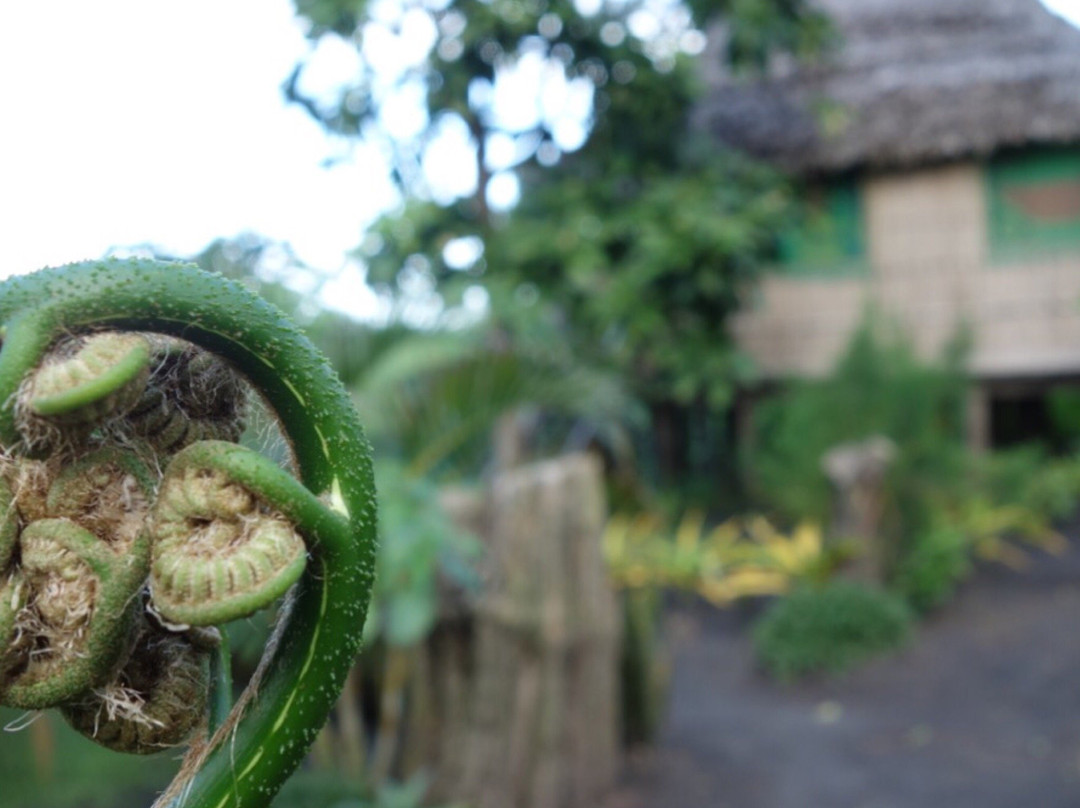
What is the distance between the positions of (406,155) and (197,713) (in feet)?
26.2

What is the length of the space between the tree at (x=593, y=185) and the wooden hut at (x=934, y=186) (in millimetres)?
1496

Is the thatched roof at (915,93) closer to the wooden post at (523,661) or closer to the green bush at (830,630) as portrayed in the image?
the green bush at (830,630)

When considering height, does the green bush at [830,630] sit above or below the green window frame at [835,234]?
below

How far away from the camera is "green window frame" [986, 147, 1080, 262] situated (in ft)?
37.4

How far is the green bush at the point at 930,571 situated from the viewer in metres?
9.24

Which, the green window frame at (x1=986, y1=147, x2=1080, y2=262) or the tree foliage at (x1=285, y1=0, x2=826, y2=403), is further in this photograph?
the green window frame at (x1=986, y1=147, x2=1080, y2=262)

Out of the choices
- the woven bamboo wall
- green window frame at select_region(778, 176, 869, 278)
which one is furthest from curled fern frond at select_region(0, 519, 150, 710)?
green window frame at select_region(778, 176, 869, 278)

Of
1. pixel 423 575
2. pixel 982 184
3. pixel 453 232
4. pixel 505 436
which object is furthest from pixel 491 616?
pixel 982 184

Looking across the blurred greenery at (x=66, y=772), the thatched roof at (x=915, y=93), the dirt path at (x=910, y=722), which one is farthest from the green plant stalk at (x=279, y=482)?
the thatched roof at (x=915, y=93)

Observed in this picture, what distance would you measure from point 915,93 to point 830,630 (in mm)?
5953

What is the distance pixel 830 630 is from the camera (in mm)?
8609

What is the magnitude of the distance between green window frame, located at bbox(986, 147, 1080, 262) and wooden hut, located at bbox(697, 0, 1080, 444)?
0.01m

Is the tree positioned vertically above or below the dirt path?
above

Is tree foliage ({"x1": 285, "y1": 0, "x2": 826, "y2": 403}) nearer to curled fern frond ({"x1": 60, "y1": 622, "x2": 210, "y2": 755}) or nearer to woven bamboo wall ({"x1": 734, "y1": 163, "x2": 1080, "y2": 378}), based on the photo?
woven bamboo wall ({"x1": 734, "y1": 163, "x2": 1080, "y2": 378})
